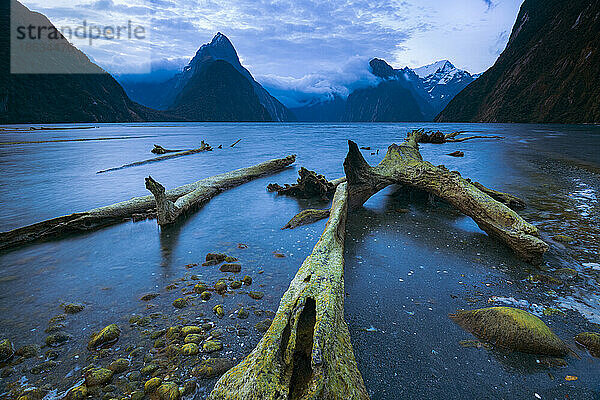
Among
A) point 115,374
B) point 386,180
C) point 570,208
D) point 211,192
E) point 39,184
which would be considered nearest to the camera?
point 115,374

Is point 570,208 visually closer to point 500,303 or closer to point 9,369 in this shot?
point 500,303

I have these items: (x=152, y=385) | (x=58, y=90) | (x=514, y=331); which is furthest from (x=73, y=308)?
(x=58, y=90)

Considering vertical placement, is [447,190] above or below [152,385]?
above

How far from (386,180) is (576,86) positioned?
91.6m

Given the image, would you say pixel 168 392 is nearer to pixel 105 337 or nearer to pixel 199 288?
pixel 105 337

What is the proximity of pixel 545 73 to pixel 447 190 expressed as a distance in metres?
106

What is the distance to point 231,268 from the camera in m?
4.31

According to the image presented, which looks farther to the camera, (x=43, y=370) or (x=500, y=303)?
(x=500, y=303)

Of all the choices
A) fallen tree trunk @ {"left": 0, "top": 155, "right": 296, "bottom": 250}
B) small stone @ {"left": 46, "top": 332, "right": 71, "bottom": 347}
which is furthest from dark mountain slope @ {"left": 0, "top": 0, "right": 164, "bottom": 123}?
small stone @ {"left": 46, "top": 332, "right": 71, "bottom": 347}

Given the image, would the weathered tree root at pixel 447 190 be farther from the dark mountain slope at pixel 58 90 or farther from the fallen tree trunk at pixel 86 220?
the dark mountain slope at pixel 58 90

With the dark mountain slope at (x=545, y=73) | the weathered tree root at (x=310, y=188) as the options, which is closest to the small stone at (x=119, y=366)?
the weathered tree root at (x=310, y=188)

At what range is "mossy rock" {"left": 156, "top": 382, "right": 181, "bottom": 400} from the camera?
2178 mm

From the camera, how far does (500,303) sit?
10.8 feet

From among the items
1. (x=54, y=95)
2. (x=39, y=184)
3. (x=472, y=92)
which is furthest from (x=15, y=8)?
(x=472, y=92)
